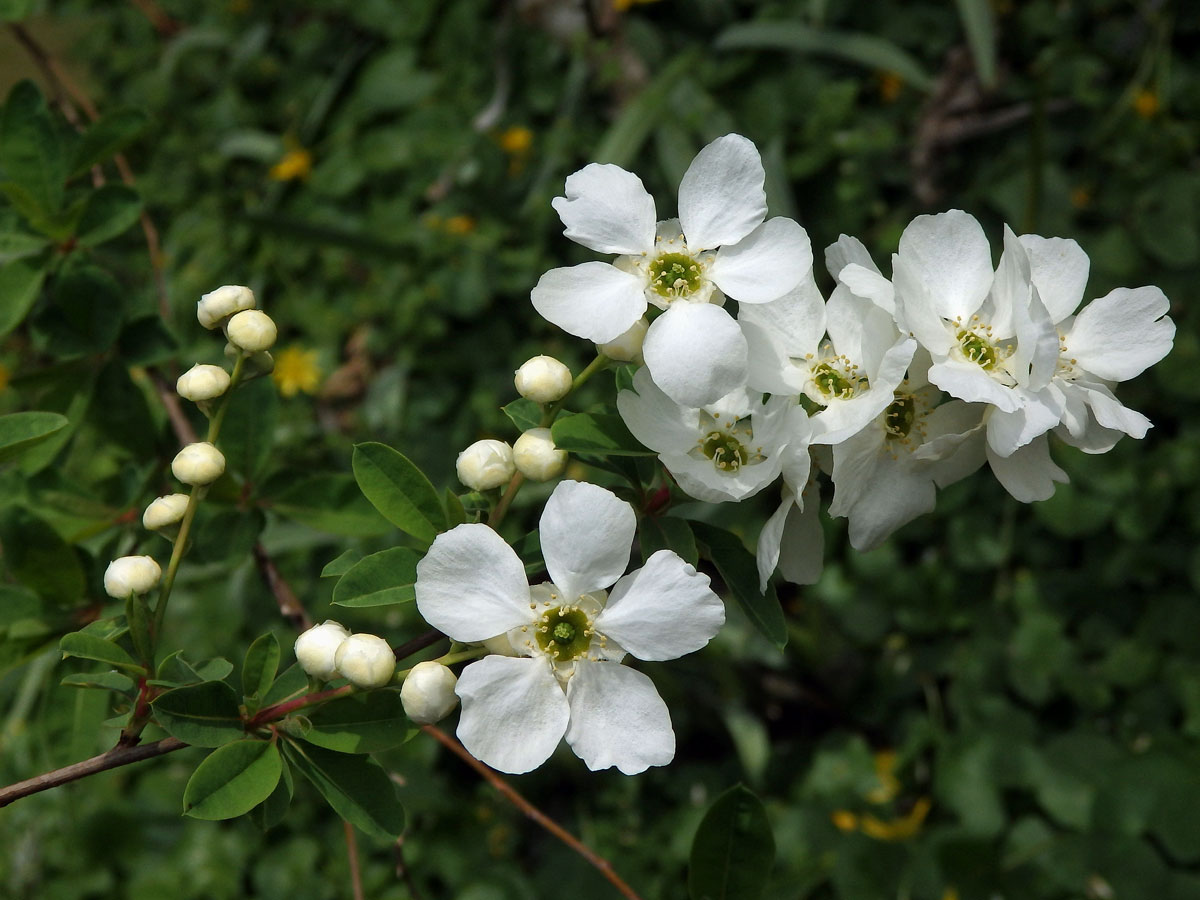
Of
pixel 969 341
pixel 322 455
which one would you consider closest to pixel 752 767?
pixel 322 455

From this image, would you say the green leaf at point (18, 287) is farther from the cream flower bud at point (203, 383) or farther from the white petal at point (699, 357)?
the white petal at point (699, 357)

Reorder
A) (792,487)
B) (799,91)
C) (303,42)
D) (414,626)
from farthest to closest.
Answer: (303,42) < (799,91) < (414,626) < (792,487)

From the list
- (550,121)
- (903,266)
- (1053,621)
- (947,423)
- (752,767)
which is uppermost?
(903,266)

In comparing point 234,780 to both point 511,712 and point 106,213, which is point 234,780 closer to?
point 511,712

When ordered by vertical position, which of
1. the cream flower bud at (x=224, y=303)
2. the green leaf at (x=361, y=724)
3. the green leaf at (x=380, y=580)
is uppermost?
the cream flower bud at (x=224, y=303)

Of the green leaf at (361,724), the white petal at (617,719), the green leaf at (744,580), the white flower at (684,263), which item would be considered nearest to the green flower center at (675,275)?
the white flower at (684,263)

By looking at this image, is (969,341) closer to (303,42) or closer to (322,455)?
(322,455)

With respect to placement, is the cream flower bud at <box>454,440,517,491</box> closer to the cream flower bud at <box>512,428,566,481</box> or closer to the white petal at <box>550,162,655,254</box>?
the cream flower bud at <box>512,428,566,481</box>
